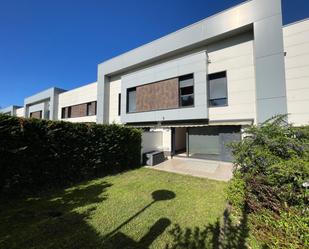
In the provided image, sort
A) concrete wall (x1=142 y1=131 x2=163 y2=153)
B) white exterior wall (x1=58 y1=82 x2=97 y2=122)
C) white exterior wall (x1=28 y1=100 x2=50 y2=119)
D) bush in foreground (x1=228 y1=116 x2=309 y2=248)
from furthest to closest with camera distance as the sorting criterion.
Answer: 1. white exterior wall (x1=28 y1=100 x2=50 y2=119)
2. white exterior wall (x1=58 y1=82 x2=97 y2=122)
3. concrete wall (x1=142 y1=131 x2=163 y2=153)
4. bush in foreground (x1=228 y1=116 x2=309 y2=248)

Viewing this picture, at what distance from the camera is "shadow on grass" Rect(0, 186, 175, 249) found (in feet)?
12.0

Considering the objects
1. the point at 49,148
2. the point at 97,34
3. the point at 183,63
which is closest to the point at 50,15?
the point at 97,34

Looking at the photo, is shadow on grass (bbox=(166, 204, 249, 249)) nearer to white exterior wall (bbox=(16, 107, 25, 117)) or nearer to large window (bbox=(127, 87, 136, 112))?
large window (bbox=(127, 87, 136, 112))

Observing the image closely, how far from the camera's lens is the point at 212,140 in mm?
14492

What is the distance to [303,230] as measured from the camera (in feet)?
10.5

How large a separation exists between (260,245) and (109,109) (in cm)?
2012

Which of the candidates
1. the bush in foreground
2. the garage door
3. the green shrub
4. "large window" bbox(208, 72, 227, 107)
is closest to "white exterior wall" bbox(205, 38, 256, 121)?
"large window" bbox(208, 72, 227, 107)

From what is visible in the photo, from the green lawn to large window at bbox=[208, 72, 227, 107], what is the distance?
7.81 m

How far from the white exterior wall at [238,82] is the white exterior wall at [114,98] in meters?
11.7

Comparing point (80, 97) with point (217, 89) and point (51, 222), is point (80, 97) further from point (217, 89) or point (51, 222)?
point (51, 222)

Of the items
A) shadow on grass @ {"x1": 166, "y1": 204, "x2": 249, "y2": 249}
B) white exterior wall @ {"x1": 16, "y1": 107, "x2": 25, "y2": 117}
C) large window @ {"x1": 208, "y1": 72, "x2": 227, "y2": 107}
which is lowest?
shadow on grass @ {"x1": 166, "y1": 204, "x2": 249, "y2": 249}

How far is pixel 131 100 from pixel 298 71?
14.3 m

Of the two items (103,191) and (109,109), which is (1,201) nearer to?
(103,191)

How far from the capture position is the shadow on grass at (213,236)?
3.67 m
